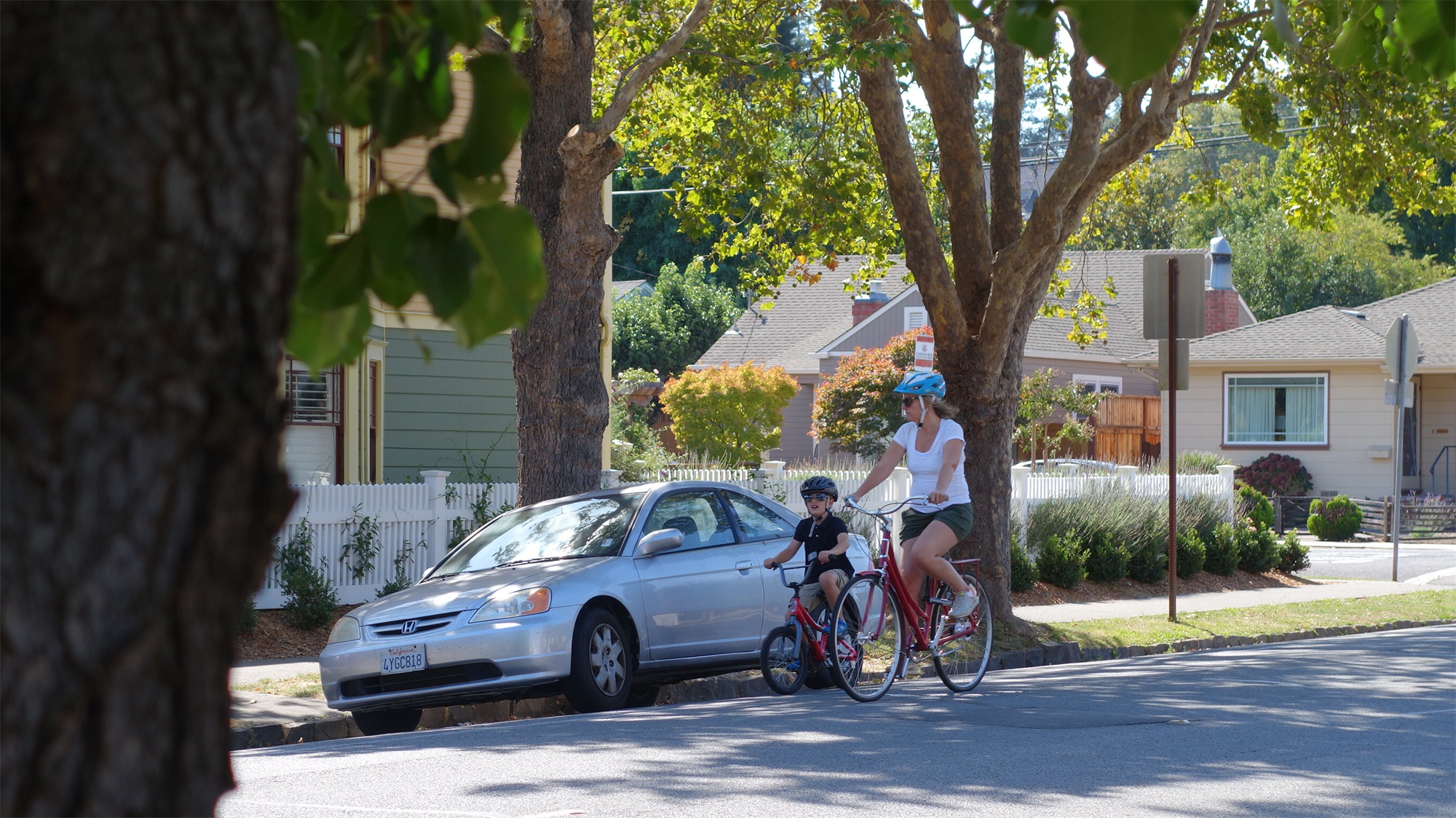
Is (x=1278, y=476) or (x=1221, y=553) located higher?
(x=1278, y=476)

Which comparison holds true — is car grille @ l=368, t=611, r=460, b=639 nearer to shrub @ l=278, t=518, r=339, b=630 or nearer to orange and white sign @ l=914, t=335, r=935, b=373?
shrub @ l=278, t=518, r=339, b=630

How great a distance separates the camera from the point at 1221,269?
149ft

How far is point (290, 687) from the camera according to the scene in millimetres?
11375

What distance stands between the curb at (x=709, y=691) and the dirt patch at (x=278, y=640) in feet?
7.98

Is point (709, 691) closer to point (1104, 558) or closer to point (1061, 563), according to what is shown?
point (1061, 563)

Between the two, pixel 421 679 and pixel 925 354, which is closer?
pixel 421 679

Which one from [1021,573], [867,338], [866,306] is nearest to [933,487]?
[1021,573]

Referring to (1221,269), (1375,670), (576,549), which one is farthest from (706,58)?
(1221,269)

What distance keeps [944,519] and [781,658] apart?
149 centimetres

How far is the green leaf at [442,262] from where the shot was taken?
197 centimetres

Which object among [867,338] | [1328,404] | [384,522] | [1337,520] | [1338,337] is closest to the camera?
[384,522]

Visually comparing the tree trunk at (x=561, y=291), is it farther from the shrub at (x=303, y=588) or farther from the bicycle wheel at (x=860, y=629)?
the bicycle wheel at (x=860, y=629)

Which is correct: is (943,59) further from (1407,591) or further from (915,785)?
(1407,591)

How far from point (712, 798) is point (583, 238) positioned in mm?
6437
